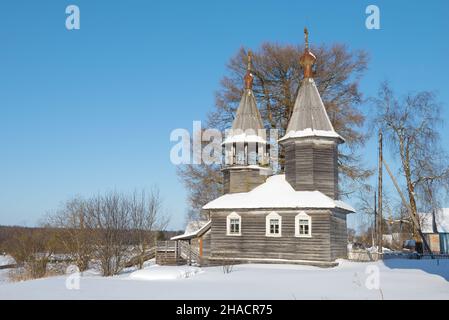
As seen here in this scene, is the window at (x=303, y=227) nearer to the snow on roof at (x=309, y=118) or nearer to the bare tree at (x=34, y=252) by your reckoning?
the snow on roof at (x=309, y=118)

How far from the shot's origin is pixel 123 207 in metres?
24.3

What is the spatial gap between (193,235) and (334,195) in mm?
9158

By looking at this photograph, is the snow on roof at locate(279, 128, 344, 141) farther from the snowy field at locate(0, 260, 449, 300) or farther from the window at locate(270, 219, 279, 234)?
the snowy field at locate(0, 260, 449, 300)

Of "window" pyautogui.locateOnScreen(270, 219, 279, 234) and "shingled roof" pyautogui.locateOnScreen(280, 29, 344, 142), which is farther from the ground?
"shingled roof" pyautogui.locateOnScreen(280, 29, 344, 142)

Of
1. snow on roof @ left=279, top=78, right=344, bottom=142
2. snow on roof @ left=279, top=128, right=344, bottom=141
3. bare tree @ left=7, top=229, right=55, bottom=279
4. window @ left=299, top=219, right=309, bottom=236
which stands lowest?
bare tree @ left=7, top=229, right=55, bottom=279

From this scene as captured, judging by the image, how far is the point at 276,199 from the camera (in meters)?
25.9

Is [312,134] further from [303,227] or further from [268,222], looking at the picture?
[268,222]

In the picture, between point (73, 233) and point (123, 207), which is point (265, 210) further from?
point (73, 233)

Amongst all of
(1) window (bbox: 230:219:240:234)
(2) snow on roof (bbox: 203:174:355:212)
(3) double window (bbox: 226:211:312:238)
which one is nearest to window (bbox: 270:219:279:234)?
(3) double window (bbox: 226:211:312:238)

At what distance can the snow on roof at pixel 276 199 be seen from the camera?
973 inches

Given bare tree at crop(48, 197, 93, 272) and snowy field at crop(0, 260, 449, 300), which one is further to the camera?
bare tree at crop(48, 197, 93, 272)

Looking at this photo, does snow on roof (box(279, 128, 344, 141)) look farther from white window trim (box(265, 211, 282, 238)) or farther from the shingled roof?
white window trim (box(265, 211, 282, 238))

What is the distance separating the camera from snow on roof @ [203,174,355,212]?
24720 mm
